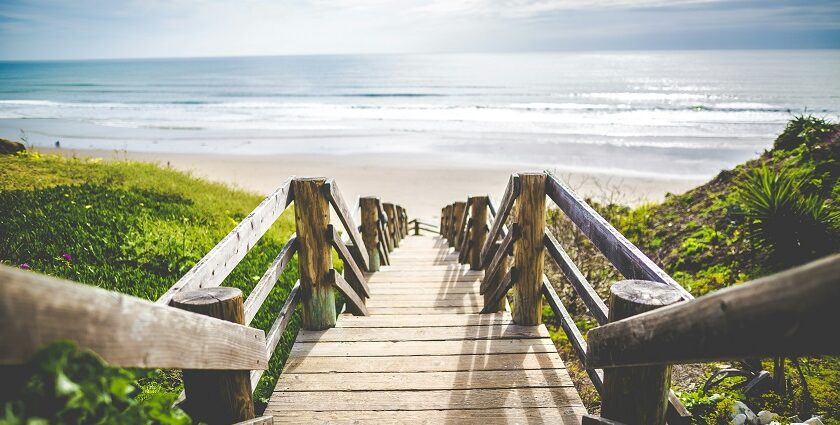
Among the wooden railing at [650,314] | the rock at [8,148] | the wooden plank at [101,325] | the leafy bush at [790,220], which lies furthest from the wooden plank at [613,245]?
the rock at [8,148]

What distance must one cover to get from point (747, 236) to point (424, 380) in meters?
4.06

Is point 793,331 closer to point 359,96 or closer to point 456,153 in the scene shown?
point 456,153

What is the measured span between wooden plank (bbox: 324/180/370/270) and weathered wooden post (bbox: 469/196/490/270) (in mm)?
1839

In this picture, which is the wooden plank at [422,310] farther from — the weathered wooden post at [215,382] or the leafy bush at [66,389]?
the leafy bush at [66,389]

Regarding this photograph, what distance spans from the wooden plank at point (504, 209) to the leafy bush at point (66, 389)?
10.0 feet

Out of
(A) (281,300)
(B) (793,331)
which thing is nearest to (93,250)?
(A) (281,300)

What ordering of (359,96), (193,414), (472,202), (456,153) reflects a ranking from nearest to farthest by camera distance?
(193,414)
(472,202)
(456,153)
(359,96)

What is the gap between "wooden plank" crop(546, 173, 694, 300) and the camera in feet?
6.64

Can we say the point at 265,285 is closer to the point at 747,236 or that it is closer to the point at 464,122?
the point at 747,236

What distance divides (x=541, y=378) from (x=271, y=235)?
20.1 feet

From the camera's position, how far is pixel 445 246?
34.4 feet

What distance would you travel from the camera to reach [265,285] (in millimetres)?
3025

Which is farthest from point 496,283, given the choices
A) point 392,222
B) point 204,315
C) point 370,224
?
point 392,222

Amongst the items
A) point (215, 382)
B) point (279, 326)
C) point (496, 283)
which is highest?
point (215, 382)
